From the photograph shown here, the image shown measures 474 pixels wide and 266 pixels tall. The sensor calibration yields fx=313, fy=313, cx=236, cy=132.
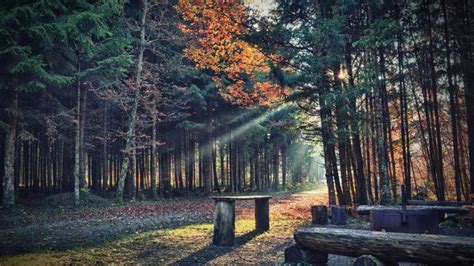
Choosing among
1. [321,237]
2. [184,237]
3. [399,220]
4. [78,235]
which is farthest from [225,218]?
[78,235]

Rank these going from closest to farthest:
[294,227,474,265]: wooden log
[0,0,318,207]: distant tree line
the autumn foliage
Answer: [294,227,474,265]: wooden log, the autumn foliage, [0,0,318,207]: distant tree line

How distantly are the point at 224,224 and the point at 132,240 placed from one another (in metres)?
2.69

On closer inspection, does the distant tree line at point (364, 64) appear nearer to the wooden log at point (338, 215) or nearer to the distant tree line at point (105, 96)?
the wooden log at point (338, 215)

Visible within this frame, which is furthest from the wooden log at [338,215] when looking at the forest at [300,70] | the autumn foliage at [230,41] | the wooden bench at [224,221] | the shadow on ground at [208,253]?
the autumn foliage at [230,41]

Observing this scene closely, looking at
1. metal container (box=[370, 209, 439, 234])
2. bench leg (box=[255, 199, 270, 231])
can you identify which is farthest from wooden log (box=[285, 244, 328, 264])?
bench leg (box=[255, 199, 270, 231])

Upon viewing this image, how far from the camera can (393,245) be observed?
432 cm

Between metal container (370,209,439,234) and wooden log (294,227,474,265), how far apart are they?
1.80m

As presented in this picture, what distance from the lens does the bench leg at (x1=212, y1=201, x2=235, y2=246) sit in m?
7.97

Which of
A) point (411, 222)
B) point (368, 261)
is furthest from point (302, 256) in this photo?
point (411, 222)

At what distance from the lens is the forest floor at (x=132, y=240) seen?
678 cm

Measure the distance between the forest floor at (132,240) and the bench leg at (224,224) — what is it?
0.25 metres

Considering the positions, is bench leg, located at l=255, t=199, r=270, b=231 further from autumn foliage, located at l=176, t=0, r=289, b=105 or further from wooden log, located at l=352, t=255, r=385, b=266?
wooden log, located at l=352, t=255, r=385, b=266

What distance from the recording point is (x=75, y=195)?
58.7ft

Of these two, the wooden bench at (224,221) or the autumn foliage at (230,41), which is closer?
the wooden bench at (224,221)
